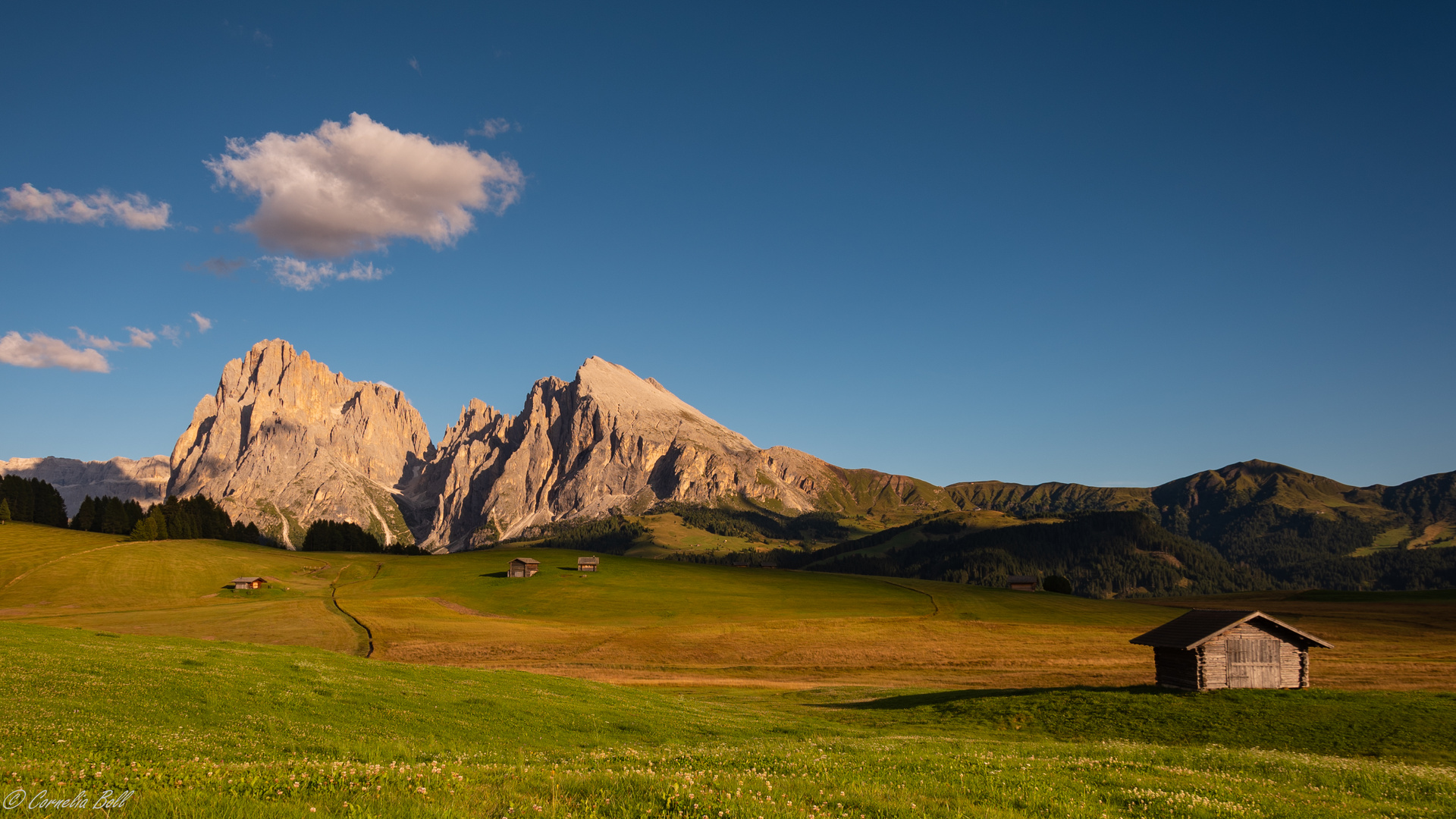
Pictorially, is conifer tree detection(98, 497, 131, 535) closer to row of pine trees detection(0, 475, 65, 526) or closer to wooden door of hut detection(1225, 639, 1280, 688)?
row of pine trees detection(0, 475, 65, 526)

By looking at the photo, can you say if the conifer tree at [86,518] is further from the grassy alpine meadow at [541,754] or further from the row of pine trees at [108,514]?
the grassy alpine meadow at [541,754]

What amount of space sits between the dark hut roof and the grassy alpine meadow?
13.4ft

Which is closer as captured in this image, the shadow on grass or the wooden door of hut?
the shadow on grass

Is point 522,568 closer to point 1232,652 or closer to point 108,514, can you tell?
point 108,514

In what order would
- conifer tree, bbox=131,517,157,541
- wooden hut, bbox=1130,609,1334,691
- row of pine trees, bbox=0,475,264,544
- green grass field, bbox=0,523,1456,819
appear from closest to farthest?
green grass field, bbox=0,523,1456,819
wooden hut, bbox=1130,609,1334,691
conifer tree, bbox=131,517,157,541
row of pine trees, bbox=0,475,264,544

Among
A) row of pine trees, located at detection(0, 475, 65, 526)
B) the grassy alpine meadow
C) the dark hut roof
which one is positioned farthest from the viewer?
row of pine trees, located at detection(0, 475, 65, 526)

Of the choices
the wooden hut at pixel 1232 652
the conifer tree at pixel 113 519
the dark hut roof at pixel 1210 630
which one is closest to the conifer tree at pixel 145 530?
the conifer tree at pixel 113 519

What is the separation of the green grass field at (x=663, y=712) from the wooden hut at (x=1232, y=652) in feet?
8.47

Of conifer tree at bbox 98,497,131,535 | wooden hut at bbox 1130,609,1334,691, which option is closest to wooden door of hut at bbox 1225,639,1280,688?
wooden hut at bbox 1130,609,1334,691

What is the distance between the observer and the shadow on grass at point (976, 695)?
46.6 meters

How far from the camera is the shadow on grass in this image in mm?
46625

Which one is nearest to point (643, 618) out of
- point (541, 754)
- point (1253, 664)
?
point (1253, 664)

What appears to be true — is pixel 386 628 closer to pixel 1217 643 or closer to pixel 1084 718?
pixel 1084 718

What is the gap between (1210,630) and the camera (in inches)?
1841
